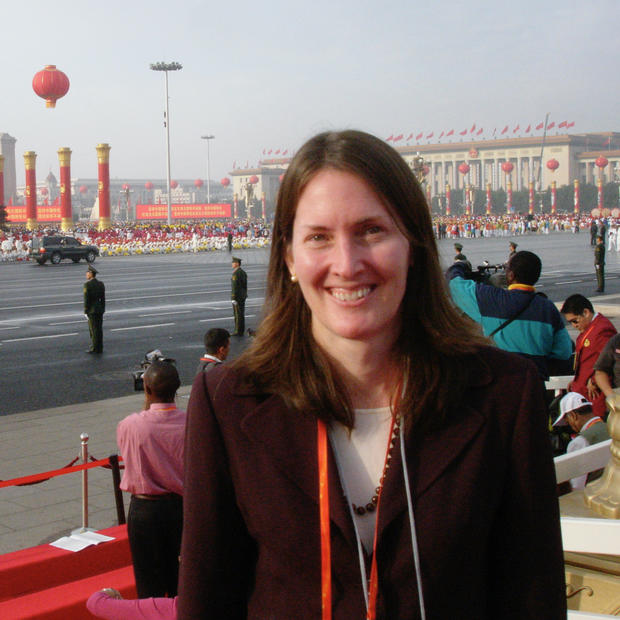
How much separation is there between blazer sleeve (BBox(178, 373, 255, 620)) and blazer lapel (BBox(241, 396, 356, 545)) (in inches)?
3.1

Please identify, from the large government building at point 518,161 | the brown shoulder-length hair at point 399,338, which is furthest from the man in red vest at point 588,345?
the large government building at point 518,161

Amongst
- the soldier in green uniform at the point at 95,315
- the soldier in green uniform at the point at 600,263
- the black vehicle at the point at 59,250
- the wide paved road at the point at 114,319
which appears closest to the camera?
the wide paved road at the point at 114,319

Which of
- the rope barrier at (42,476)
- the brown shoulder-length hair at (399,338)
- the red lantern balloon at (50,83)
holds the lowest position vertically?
the rope barrier at (42,476)

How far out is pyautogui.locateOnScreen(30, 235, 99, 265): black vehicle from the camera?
43.1 metres

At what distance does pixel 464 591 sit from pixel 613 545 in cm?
93

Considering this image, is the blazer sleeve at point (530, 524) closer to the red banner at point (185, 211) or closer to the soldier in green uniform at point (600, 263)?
the soldier in green uniform at point (600, 263)

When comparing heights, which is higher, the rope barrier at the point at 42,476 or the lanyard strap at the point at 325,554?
the lanyard strap at the point at 325,554

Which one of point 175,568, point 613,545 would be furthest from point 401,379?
point 175,568

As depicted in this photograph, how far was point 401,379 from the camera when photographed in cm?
173

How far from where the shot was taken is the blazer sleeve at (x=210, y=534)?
5.37 ft

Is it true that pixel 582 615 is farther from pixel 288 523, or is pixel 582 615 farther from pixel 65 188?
pixel 65 188

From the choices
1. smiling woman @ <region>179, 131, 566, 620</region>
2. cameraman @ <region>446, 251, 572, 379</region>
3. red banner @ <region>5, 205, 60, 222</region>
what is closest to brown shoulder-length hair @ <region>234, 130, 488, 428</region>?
smiling woman @ <region>179, 131, 566, 620</region>

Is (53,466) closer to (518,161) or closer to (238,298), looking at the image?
(238,298)

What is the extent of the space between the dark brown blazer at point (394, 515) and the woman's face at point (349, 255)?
0.20 meters
